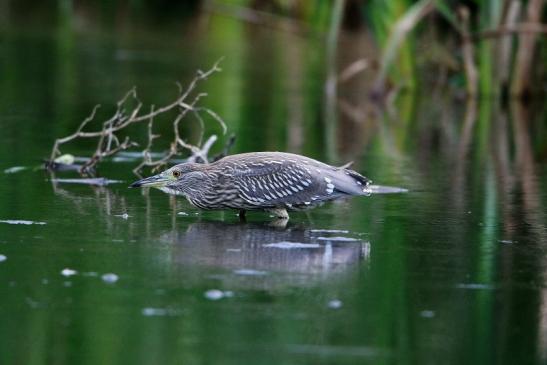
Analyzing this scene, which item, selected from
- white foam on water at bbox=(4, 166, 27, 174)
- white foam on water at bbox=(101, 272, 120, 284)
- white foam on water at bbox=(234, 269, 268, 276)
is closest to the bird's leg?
white foam on water at bbox=(234, 269, 268, 276)

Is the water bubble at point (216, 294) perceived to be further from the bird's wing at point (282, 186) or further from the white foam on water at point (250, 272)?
the bird's wing at point (282, 186)

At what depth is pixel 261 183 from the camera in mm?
8586

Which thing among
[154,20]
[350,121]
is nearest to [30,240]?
[350,121]

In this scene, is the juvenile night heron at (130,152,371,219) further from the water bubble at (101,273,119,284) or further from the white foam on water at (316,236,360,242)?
the water bubble at (101,273,119,284)

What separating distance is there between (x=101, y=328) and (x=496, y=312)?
6.13 ft

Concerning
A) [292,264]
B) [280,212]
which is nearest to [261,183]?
[280,212]

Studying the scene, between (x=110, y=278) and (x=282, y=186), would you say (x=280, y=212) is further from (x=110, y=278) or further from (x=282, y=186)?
(x=110, y=278)

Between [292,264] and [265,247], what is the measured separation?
0.48 meters

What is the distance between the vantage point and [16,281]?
6.84 meters

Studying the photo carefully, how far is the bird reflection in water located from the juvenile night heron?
0.51ft

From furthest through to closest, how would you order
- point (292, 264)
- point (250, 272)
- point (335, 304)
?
point (292, 264) → point (250, 272) → point (335, 304)

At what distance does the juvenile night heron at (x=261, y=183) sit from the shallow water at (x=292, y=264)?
0.54 ft

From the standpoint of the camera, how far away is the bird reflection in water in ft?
24.3

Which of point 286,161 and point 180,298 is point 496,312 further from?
point 286,161
